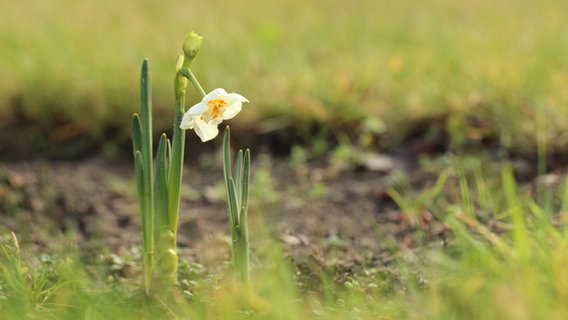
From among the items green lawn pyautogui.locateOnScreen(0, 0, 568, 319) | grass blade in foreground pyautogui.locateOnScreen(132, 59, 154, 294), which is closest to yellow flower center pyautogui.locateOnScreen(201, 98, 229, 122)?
grass blade in foreground pyautogui.locateOnScreen(132, 59, 154, 294)

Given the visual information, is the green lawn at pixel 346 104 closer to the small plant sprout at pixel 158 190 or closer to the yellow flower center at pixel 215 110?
the small plant sprout at pixel 158 190

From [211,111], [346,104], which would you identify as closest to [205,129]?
[211,111]

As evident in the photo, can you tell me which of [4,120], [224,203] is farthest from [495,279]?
[4,120]

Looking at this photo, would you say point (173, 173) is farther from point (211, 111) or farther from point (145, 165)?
point (211, 111)

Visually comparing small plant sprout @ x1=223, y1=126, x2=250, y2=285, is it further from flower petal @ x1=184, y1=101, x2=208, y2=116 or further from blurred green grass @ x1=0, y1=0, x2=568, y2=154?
blurred green grass @ x1=0, y1=0, x2=568, y2=154

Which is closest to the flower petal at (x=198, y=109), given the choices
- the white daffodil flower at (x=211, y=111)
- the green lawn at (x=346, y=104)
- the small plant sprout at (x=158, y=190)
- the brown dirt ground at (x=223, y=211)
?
the white daffodil flower at (x=211, y=111)
